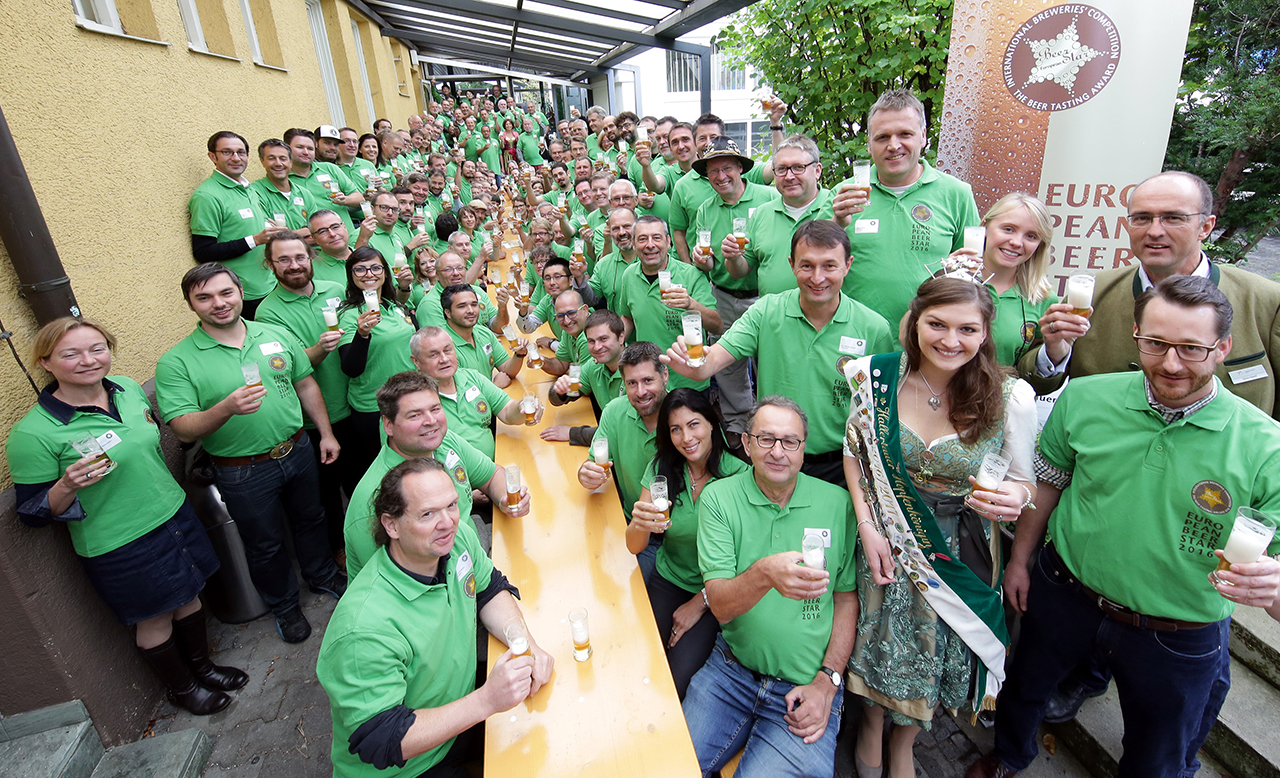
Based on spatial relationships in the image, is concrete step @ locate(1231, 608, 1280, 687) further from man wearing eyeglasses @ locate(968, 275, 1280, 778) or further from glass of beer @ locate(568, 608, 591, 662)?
glass of beer @ locate(568, 608, 591, 662)

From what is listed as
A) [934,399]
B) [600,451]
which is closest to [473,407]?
[600,451]

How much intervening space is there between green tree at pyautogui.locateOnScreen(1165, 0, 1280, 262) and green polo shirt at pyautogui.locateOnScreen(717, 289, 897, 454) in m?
4.20

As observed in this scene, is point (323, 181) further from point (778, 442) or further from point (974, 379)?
point (974, 379)

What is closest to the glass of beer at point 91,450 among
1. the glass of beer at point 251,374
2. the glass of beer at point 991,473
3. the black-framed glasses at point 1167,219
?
the glass of beer at point 251,374

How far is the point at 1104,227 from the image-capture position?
3600 millimetres

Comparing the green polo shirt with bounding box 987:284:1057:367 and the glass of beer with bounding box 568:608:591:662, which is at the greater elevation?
the green polo shirt with bounding box 987:284:1057:367

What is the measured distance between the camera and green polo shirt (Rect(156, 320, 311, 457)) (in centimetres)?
347

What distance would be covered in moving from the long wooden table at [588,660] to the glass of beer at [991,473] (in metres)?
1.37

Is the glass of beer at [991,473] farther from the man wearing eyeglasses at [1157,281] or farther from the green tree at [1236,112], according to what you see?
the green tree at [1236,112]

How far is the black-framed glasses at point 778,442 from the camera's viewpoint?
2.56 m

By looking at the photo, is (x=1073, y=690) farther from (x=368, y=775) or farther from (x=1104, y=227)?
(x=368, y=775)

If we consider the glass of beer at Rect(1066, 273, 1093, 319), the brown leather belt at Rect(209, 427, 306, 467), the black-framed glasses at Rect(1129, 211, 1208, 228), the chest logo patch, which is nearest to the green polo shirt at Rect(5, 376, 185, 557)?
the brown leather belt at Rect(209, 427, 306, 467)

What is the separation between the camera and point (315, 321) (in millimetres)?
4414

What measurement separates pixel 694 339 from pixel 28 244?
11.4 ft
